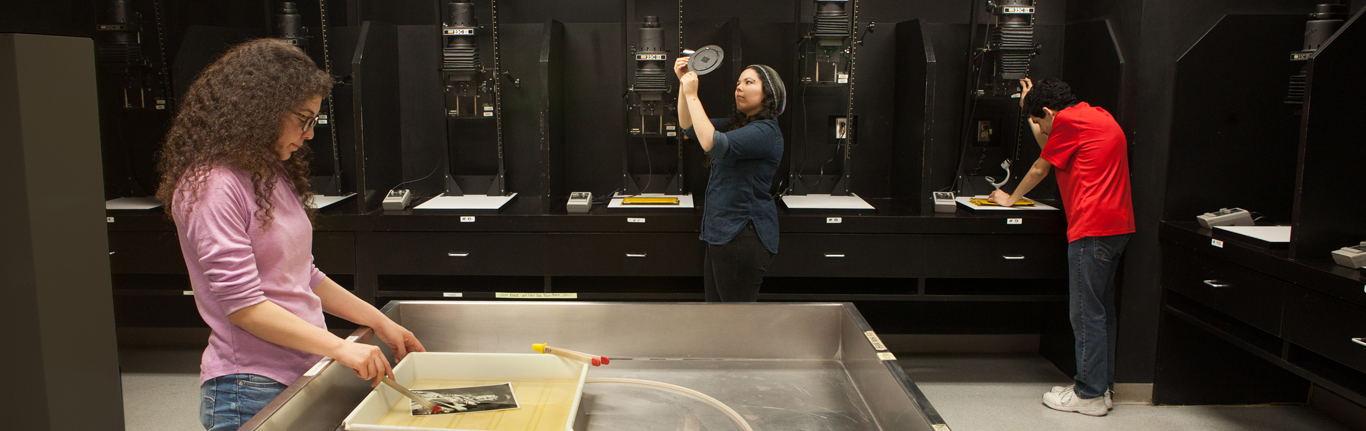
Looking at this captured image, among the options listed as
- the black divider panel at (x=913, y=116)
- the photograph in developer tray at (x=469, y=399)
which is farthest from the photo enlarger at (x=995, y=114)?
the photograph in developer tray at (x=469, y=399)

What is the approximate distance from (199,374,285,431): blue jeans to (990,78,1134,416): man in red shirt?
2802 mm

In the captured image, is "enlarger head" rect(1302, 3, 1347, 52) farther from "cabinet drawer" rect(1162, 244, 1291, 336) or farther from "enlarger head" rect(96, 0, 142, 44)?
"enlarger head" rect(96, 0, 142, 44)

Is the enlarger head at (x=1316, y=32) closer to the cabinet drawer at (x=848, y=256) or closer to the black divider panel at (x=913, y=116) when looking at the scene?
the black divider panel at (x=913, y=116)

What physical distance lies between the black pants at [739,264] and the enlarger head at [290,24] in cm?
234

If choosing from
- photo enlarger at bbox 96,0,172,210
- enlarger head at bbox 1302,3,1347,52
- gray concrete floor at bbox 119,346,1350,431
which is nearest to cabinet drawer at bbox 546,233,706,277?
gray concrete floor at bbox 119,346,1350,431

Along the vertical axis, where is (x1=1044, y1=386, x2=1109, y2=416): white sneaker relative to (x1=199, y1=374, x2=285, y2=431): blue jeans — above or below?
below

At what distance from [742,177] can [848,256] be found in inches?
→ 37.0

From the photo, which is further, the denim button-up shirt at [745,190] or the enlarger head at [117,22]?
the enlarger head at [117,22]

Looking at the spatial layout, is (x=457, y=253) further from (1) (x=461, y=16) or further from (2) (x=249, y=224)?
(2) (x=249, y=224)

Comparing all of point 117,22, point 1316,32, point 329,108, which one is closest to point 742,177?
point 1316,32

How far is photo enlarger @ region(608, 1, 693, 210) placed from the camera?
11.4 feet

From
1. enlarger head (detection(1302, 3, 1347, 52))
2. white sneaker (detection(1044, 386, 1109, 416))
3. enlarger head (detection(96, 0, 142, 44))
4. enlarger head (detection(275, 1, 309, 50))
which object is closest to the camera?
enlarger head (detection(1302, 3, 1347, 52))

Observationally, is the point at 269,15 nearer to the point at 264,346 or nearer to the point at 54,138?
the point at 264,346

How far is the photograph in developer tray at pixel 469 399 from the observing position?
1246 millimetres
